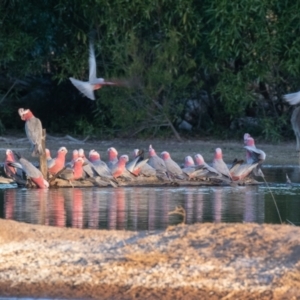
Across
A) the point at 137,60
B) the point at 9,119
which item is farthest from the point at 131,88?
the point at 9,119

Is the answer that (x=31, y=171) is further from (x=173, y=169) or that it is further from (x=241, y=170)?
(x=241, y=170)

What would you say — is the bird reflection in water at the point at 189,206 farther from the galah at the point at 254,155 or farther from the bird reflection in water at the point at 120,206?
the galah at the point at 254,155

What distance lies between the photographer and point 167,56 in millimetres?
23141

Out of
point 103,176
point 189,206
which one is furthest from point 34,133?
point 189,206

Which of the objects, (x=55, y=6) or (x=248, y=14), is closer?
(x=248, y=14)

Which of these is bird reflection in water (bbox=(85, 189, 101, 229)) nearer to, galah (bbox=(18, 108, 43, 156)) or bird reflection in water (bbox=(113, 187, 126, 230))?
bird reflection in water (bbox=(113, 187, 126, 230))

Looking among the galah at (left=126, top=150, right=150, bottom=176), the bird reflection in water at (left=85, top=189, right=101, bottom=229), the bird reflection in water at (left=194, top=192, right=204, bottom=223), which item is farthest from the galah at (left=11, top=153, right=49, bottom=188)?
the bird reflection in water at (left=194, top=192, right=204, bottom=223)

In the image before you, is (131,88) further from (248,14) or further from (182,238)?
(182,238)

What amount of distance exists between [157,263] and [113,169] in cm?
817

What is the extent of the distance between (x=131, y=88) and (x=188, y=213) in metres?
12.0

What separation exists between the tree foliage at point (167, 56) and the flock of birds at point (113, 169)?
689cm

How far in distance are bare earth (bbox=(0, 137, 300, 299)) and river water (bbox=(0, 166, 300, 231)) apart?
4.59 feet

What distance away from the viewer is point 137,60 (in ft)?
76.3

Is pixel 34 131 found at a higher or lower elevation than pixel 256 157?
higher
